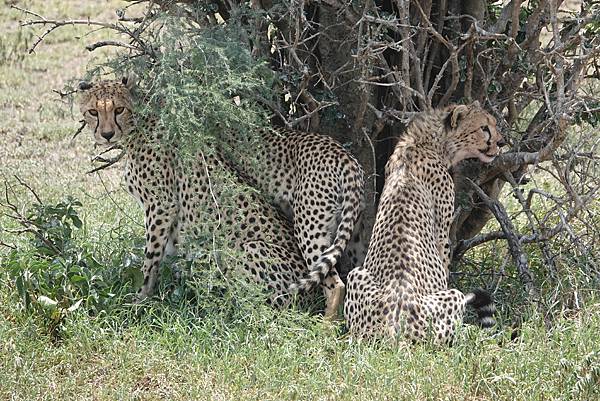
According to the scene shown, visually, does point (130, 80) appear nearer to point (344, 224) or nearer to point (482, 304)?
point (344, 224)

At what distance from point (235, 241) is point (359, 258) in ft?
2.35

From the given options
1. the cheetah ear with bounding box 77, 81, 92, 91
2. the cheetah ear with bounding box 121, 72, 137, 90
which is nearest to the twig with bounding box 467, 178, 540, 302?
the cheetah ear with bounding box 121, 72, 137, 90

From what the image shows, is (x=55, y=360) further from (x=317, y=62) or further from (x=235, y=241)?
(x=317, y=62)

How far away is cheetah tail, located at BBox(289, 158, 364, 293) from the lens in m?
5.01

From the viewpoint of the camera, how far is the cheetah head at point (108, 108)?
5.32m

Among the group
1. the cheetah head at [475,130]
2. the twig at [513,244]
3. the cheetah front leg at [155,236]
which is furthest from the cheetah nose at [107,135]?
the twig at [513,244]

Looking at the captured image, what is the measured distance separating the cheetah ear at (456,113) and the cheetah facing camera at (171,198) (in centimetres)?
97

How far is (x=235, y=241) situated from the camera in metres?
5.18

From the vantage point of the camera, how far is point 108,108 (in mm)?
5305

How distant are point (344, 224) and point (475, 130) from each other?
31.8 inches

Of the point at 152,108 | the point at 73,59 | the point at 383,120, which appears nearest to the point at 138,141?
the point at 152,108

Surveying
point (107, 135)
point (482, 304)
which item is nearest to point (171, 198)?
point (107, 135)

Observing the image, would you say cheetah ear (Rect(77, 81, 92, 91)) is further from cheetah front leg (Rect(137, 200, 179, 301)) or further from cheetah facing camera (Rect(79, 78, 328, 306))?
cheetah front leg (Rect(137, 200, 179, 301))

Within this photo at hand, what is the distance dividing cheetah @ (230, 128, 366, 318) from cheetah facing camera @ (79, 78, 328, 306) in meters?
0.10
